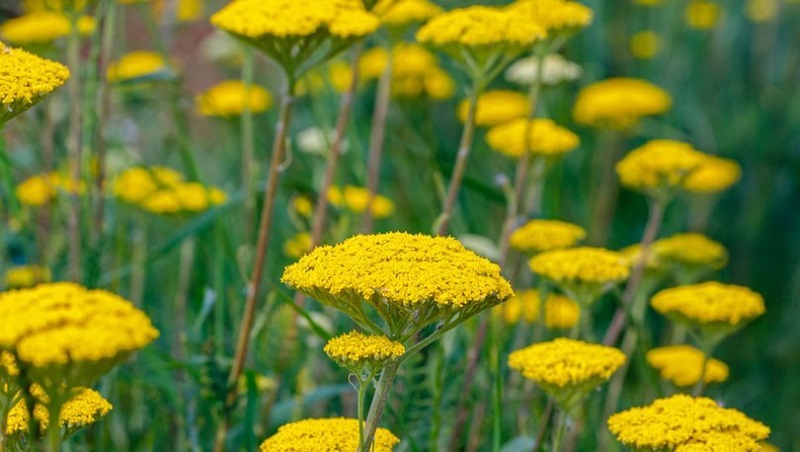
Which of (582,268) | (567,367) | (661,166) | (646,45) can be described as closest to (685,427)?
(567,367)

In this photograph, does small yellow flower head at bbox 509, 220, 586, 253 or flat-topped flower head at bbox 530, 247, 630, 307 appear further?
small yellow flower head at bbox 509, 220, 586, 253

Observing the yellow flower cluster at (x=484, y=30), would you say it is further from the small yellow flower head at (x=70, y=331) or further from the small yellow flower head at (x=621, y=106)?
the small yellow flower head at (x=621, y=106)

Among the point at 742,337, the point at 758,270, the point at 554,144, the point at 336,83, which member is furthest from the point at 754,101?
the point at 554,144

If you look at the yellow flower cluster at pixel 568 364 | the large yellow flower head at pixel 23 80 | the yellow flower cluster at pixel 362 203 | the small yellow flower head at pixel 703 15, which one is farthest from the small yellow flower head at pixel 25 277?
the small yellow flower head at pixel 703 15

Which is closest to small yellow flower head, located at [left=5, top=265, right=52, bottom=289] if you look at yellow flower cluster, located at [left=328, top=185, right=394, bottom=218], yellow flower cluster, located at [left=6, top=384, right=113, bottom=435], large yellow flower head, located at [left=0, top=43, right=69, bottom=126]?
yellow flower cluster, located at [left=328, top=185, right=394, bottom=218]

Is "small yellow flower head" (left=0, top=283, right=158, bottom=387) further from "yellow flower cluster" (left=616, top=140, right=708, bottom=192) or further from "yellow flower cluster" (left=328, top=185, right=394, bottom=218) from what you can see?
"yellow flower cluster" (left=328, top=185, right=394, bottom=218)

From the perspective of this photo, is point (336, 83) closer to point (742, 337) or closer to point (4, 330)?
point (742, 337)
